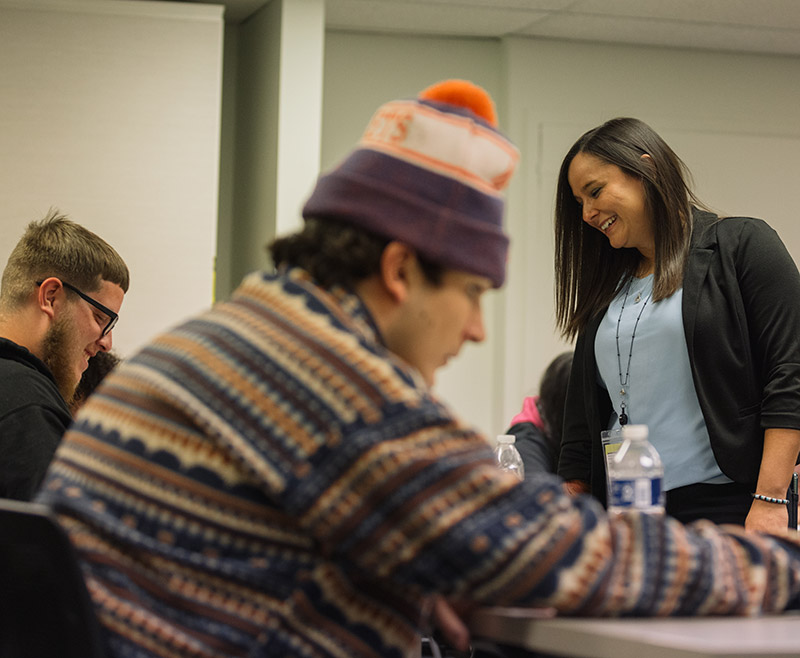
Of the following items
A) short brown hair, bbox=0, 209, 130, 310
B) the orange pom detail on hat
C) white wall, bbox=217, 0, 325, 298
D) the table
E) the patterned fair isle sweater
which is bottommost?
the table

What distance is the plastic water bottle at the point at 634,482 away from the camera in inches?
63.1

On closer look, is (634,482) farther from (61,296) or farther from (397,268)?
(61,296)

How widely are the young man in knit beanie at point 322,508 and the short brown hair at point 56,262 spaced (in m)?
1.32

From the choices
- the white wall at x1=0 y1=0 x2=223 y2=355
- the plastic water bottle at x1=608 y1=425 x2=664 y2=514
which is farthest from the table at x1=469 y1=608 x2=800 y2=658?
the white wall at x1=0 y1=0 x2=223 y2=355

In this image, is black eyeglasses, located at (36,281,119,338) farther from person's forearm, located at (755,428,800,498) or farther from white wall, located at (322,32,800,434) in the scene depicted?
white wall, located at (322,32,800,434)

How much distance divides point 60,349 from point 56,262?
7.2 inches

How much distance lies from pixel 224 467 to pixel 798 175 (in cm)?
497

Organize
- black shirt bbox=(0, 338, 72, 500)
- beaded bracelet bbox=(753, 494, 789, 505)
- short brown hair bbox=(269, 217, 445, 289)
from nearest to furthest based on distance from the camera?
short brown hair bbox=(269, 217, 445, 289)
black shirt bbox=(0, 338, 72, 500)
beaded bracelet bbox=(753, 494, 789, 505)

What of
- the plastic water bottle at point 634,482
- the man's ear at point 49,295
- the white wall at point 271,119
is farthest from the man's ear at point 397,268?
the white wall at point 271,119

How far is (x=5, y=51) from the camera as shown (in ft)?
13.6

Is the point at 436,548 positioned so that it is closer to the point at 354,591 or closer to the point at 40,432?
the point at 354,591

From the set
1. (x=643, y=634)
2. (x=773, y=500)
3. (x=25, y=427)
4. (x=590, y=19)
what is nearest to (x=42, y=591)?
(x=643, y=634)

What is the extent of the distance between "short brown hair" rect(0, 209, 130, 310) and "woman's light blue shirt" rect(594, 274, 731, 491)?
3.62 ft

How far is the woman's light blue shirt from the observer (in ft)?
7.18
